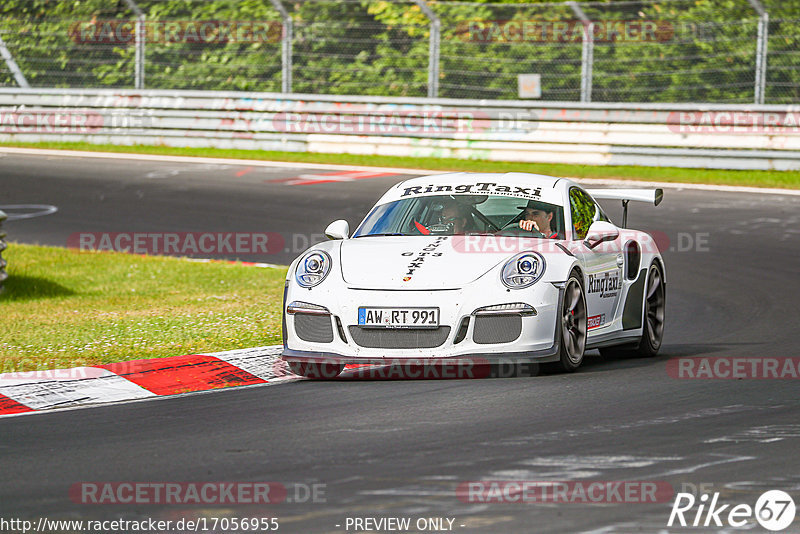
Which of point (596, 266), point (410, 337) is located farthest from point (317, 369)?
point (596, 266)

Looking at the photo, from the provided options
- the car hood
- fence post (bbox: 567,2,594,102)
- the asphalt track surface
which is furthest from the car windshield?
fence post (bbox: 567,2,594,102)

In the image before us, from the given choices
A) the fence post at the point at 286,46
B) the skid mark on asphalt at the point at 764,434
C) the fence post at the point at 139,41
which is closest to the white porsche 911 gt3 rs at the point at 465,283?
the skid mark on asphalt at the point at 764,434

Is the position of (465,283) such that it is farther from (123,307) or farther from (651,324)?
(123,307)

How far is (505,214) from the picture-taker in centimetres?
926

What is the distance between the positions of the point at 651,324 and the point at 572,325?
1.62 meters

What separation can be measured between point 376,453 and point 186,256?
32.5 ft

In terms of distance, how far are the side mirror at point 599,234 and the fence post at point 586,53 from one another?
13145mm

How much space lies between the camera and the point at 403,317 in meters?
7.95

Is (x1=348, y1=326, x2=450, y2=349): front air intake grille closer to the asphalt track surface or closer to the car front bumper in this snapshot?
the car front bumper

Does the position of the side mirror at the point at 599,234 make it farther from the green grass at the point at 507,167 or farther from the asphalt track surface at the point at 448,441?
the green grass at the point at 507,167

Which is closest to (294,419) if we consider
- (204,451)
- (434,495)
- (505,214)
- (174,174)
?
(204,451)

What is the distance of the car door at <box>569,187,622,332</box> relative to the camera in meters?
8.82

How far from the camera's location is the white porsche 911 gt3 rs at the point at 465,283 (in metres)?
7.96

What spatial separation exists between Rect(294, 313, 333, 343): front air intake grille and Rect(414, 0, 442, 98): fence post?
15.1m
